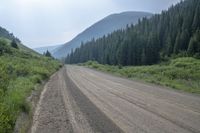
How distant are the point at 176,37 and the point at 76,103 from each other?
8082 centimetres

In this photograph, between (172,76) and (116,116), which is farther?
(172,76)

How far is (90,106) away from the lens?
14.0 meters

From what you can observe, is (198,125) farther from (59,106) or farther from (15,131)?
(59,106)

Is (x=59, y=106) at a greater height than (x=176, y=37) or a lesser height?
lesser

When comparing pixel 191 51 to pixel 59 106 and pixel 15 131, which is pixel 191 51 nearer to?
pixel 59 106

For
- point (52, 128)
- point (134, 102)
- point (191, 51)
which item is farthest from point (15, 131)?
point (191, 51)

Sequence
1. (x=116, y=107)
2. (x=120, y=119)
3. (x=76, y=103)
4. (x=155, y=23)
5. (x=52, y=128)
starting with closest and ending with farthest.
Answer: (x=52, y=128)
(x=120, y=119)
(x=116, y=107)
(x=76, y=103)
(x=155, y=23)

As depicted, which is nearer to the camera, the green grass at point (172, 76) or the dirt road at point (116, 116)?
the dirt road at point (116, 116)

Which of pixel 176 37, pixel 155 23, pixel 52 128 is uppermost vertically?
pixel 155 23


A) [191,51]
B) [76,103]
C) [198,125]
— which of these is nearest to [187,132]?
[198,125]

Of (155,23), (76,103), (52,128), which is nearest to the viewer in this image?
(52,128)

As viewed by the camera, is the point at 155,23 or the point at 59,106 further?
the point at 155,23

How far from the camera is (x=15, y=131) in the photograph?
30.0ft

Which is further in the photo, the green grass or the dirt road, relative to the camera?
the green grass
